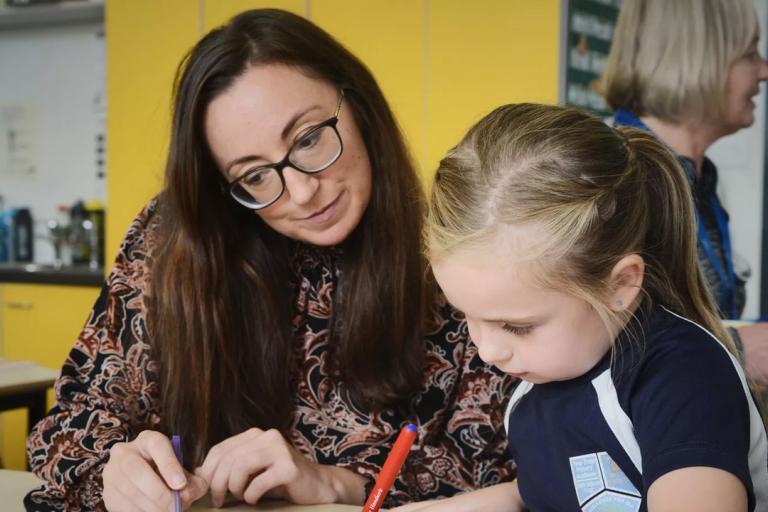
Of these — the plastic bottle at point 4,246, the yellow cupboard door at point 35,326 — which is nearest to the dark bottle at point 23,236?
the plastic bottle at point 4,246

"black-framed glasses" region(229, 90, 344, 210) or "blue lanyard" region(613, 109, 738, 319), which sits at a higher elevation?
"black-framed glasses" region(229, 90, 344, 210)

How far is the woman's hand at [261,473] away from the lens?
3.55ft

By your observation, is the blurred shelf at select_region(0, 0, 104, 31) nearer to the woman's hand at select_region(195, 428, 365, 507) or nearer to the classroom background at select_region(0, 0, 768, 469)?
the classroom background at select_region(0, 0, 768, 469)

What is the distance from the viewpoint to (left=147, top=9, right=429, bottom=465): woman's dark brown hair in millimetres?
1301

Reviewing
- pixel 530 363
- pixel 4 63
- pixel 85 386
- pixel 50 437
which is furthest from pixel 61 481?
pixel 4 63

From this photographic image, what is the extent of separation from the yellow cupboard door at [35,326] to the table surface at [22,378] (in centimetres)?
140

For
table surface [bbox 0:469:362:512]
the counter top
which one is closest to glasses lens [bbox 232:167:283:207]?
table surface [bbox 0:469:362:512]

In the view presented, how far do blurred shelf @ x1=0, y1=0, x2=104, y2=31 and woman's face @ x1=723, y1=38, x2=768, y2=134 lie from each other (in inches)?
→ 108

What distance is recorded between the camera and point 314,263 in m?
1.44

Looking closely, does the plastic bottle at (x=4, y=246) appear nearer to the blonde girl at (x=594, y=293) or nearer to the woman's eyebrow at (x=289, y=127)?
the woman's eyebrow at (x=289, y=127)

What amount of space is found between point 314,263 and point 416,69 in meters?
1.89

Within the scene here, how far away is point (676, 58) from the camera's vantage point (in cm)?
189

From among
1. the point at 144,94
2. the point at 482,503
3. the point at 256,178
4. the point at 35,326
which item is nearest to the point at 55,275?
the point at 35,326

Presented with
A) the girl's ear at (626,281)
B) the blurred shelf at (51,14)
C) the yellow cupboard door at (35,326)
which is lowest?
the yellow cupboard door at (35,326)
